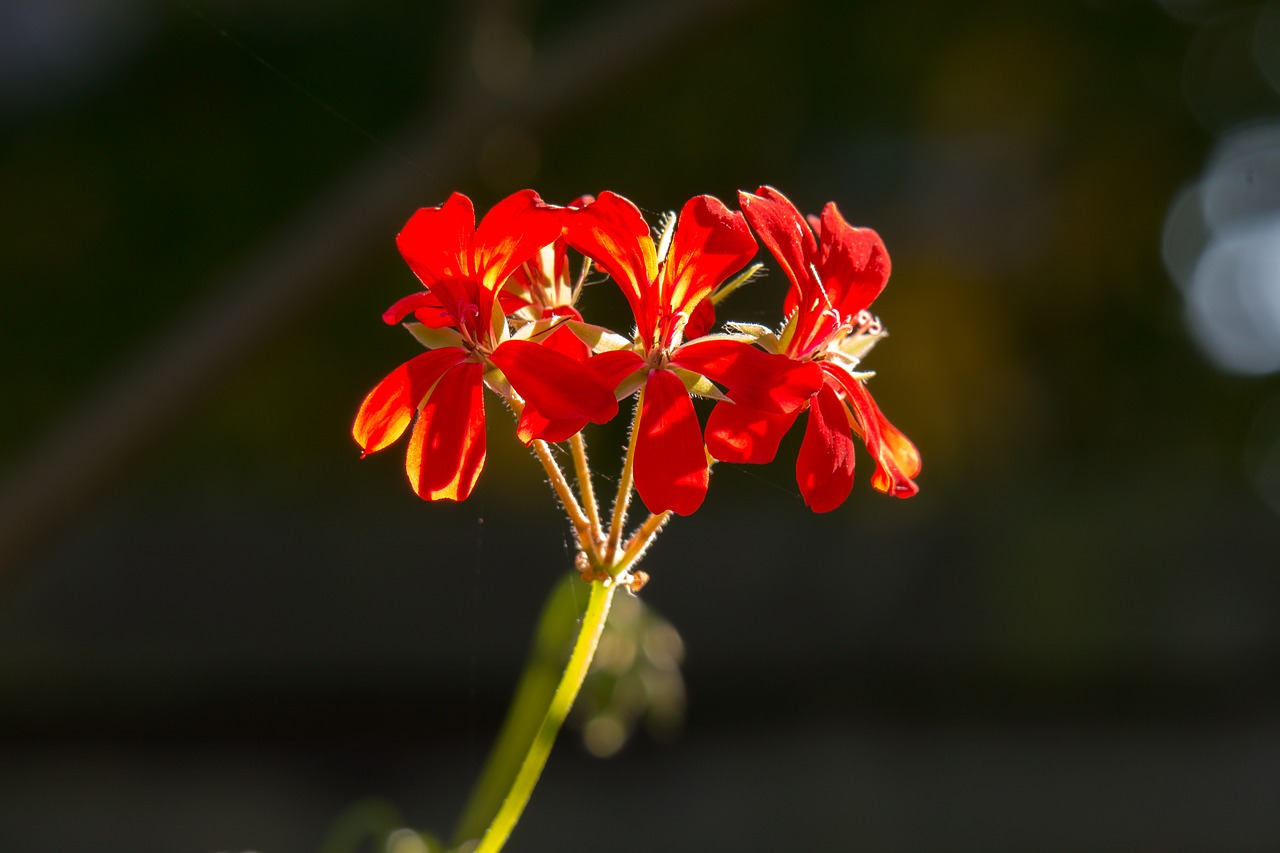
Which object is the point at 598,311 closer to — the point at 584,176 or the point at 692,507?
the point at 584,176

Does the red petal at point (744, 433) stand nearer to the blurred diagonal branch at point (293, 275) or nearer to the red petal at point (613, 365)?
the red petal at point (613, 365)

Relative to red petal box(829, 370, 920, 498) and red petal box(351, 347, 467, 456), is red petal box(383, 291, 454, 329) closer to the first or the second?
red petal box(351, 347, 467, 456)

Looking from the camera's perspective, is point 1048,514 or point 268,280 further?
point 1048,514

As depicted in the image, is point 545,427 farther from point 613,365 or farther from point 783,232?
point 783,232

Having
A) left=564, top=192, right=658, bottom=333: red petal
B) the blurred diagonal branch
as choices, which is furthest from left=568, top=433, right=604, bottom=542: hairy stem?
the blurred diagonal branch

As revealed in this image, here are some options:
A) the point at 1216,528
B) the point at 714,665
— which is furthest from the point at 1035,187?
the point at 714,665

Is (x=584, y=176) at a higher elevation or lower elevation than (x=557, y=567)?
higher
